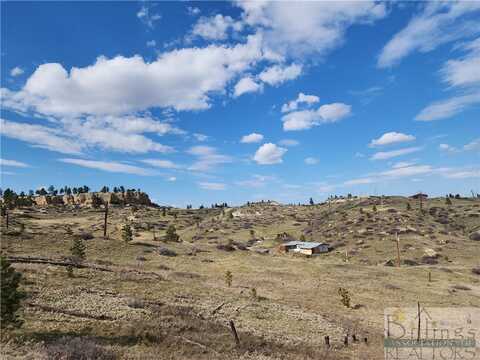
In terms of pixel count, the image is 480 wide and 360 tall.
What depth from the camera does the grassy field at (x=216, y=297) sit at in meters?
16.6

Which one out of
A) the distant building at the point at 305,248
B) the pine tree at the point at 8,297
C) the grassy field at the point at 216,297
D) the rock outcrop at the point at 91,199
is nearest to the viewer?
the pine tree at the point at 8,297

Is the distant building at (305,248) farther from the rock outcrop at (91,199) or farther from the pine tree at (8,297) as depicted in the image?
the rock outcrop at (91,199)

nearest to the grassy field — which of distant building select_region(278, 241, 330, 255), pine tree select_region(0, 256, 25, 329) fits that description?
pine tree select_region(0, 256, 25, 329)

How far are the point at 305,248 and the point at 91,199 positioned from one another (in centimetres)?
13005

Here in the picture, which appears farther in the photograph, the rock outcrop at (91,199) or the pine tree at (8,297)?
the rock outcrop at (91,199)

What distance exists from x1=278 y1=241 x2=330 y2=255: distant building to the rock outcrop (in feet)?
340

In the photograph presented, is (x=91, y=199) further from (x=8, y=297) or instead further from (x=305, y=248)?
(x=8, y=297)

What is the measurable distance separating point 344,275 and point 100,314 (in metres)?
39.0

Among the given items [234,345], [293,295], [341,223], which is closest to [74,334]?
[234,345]

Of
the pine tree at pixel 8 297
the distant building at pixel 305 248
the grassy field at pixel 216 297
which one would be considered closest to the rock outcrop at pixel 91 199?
the distant building at pixel 305 248

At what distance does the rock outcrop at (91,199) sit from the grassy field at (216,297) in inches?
4708

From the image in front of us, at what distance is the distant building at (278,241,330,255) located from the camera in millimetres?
84131

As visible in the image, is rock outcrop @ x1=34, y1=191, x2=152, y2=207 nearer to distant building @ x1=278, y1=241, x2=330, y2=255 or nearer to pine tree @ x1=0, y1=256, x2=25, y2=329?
distant building @ x1=278, y1=241, x2=330, y2=255

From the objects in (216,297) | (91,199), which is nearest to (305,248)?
(216,297)
